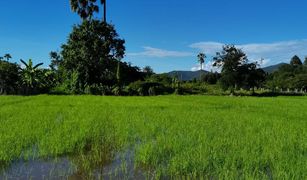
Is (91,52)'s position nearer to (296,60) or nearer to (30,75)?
(30,75)

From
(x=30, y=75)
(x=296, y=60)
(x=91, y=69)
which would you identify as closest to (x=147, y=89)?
(x=91, y=69)

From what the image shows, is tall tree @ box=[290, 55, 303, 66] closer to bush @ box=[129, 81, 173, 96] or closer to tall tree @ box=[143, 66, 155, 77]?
tall tree @ box=[143, 66, 155, 77]

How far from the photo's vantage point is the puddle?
5371 mm

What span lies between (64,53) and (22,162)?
33.4 m

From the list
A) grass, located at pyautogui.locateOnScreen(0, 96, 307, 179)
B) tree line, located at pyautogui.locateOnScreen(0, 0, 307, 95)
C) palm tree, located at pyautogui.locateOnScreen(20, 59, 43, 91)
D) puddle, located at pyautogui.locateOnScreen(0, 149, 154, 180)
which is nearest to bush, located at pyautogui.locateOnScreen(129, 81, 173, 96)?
tree line, located at pyautogui.locateOnScreen(0, 0, 307, 95)

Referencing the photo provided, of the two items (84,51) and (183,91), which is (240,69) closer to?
(183,91)

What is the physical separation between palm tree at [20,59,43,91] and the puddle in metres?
33.8

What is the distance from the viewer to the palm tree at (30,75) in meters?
38.5

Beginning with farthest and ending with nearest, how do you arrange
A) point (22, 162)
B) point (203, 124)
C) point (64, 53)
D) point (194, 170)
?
point (64, 53) < point (203, 124) < point (22, 162) < point (194, 170)

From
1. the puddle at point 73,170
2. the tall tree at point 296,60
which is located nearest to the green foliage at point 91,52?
the puddle at point 73,170

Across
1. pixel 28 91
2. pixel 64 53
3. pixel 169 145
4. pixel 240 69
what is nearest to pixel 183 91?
pixel 240 69

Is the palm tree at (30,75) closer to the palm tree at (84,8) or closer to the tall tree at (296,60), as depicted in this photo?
the palm tree at (84,8)

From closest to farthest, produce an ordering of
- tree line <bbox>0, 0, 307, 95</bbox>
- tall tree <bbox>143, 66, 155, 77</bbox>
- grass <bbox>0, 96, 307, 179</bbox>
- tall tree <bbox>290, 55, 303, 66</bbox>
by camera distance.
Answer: grass <bbox>0, 96, 307, 179</bbox>
tree line <bbox>0, 0, 307, 95</bbox>
tall tree <bbox>143, 66, 155, 77</bbox>
tall tree <bbox>290, 55, 303, 66</bbox>

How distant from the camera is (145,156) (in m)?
6.35
